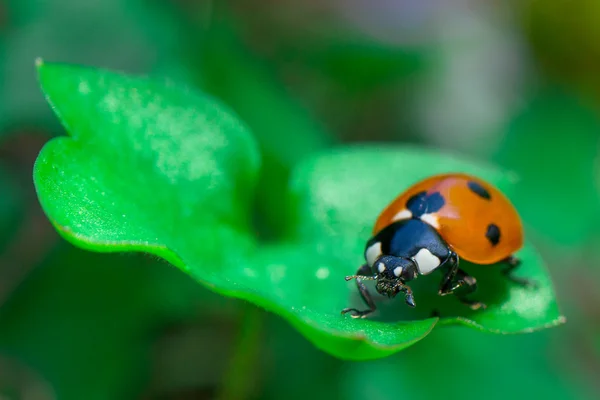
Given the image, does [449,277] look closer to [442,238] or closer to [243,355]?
[442,238]

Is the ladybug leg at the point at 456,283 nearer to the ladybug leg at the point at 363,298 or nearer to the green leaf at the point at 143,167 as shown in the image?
the ladybug leg at the point at 363,298

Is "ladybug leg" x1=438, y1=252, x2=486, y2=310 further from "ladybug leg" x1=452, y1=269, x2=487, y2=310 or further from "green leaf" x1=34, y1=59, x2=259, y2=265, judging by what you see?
"green leaf" x1=34, y1=59, x2=259, y2=265

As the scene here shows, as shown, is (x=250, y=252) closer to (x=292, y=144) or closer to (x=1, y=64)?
(x=292, y=144)

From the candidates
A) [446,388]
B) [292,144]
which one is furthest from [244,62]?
[446,388]

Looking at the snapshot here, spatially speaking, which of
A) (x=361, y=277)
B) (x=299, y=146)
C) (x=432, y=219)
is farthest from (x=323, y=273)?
(x=299, y=146)

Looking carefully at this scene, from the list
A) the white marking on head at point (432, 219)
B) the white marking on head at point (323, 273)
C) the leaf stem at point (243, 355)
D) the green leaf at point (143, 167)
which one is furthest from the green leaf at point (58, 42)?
the white marking on head at point (432, 219)
